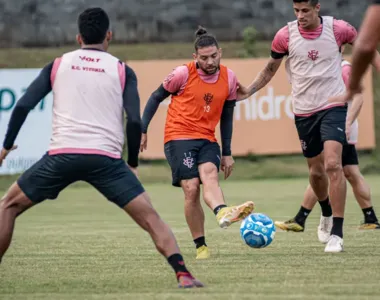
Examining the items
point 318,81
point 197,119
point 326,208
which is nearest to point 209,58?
point 197,119

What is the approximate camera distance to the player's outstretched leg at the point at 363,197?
12.5 m

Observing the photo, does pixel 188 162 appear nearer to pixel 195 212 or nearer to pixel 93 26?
pixel 195 212

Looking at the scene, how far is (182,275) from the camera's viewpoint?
748 cm

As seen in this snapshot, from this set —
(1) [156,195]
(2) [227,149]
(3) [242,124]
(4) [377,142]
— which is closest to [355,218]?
(2) [227,149]

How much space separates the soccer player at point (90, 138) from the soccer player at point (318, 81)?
2942mm

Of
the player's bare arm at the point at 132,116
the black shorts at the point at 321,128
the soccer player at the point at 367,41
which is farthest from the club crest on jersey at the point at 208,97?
the soccer player at the point at 367,41

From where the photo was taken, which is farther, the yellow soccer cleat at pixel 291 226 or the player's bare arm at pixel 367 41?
the yellow soccer cleat at pixel 291 226

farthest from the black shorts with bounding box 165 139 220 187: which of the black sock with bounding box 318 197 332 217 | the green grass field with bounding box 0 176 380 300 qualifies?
the black sock with bounding box 318 197 332 217

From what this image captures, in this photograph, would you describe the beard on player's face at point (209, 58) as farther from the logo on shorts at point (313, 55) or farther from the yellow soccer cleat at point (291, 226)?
the yellow soccer cleat at point (291, 226)

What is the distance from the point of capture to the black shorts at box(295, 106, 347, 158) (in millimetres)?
10188

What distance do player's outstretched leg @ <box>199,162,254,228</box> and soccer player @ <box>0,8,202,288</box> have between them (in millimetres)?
1484

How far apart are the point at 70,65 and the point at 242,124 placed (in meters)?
15.6

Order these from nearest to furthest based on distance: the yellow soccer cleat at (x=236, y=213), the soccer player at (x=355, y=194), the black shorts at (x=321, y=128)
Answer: the yellow soccer cleat at (x=236, y=213) < the black shorts at (x=321, y=128) < the soccer player at (x=355, y=194)

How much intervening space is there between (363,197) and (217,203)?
3.60m
